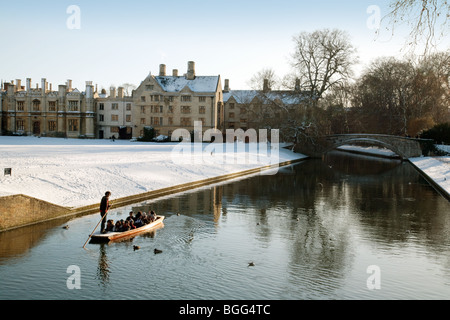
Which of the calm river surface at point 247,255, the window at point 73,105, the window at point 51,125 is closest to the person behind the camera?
the calm river surface at point 247,255

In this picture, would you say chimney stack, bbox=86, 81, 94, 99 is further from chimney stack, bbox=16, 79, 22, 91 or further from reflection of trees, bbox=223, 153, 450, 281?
reflection of trees, bbox=223, 153, 450, 281

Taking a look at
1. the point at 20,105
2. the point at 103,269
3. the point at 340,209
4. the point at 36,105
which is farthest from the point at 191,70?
the point at 103,269

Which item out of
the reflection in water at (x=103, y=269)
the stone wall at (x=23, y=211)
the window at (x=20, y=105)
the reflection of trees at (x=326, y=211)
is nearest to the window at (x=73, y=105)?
the window at (x=20, y=105)

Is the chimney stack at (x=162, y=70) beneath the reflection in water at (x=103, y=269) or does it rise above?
above

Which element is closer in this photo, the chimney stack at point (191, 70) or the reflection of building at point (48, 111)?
the chimney stack at point (191, 70)

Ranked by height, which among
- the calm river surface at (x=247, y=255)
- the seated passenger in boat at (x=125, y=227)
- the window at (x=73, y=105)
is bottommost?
the calm river surface at (x=247, y=255)

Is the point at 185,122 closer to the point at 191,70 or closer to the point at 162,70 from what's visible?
the point at 191,70

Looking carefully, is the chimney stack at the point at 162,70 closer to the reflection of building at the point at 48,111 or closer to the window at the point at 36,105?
the reflection of building at the point at 48,111

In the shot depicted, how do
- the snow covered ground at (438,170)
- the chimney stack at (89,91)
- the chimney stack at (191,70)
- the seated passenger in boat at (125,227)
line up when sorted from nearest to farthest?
the seated passenger in boat at (125,227) < the snow covered ground at (438,170) < the chimney stack at (191,70) < the chimney stack at (89,91)

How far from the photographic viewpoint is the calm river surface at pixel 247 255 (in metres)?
12.5

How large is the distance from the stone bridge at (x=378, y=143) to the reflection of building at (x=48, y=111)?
4817 cm

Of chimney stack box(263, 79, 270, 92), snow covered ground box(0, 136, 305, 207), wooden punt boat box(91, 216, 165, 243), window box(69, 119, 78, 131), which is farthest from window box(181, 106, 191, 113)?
wooden punt boat box(91, 216, 165, 243)

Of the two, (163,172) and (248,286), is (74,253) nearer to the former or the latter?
(248,286)

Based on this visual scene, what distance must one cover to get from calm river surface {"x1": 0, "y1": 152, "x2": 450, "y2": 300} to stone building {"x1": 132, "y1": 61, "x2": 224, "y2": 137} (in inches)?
2445
